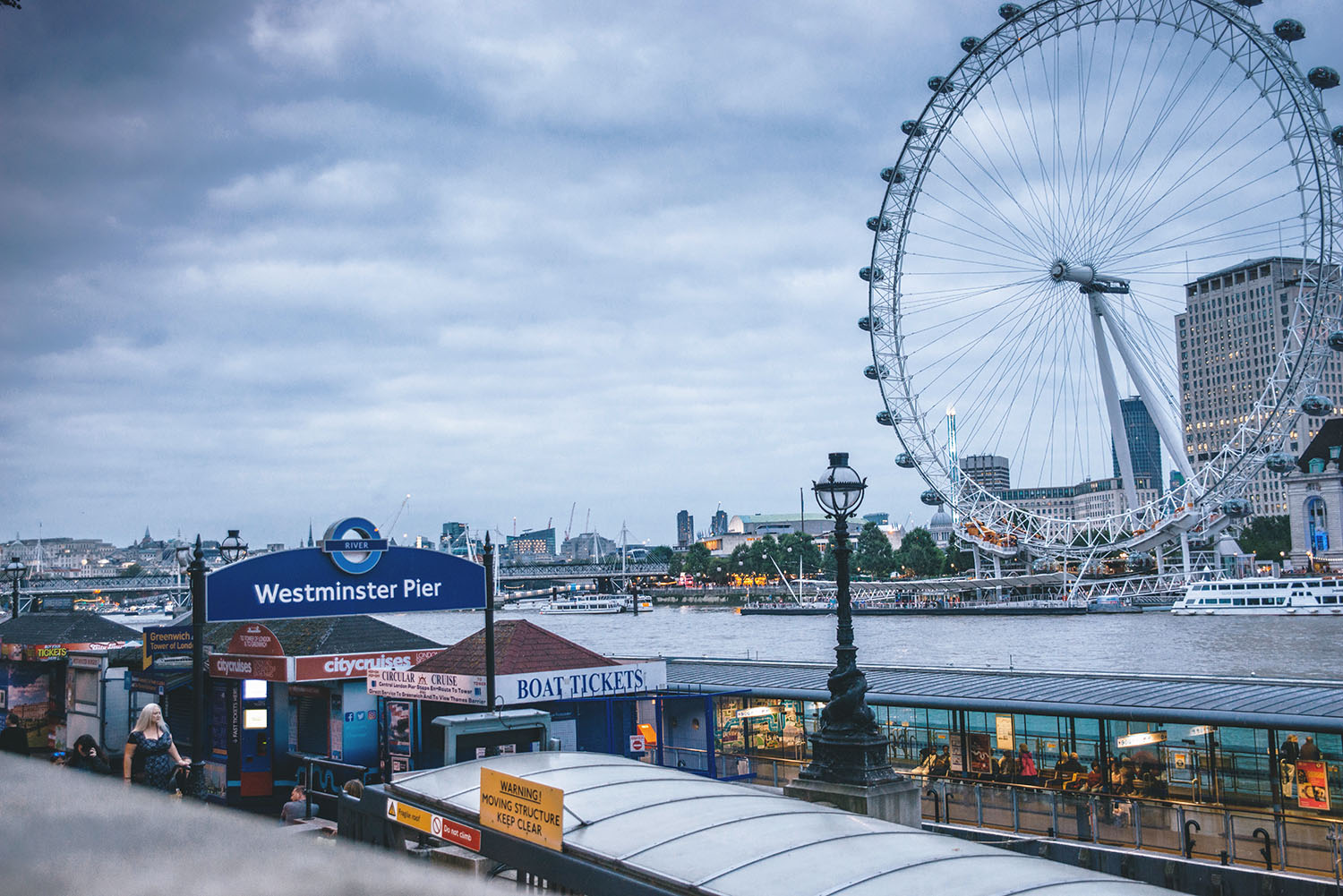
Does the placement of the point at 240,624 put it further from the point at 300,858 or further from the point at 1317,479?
the point at 1317,479

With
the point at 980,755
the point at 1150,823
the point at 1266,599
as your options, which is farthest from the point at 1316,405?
the point at 1150,823

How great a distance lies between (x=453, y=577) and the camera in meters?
15.9

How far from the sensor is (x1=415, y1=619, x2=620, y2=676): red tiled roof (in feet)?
Answer: 72.0

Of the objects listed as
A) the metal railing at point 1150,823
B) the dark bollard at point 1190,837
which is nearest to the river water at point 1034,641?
the metal railing at point 1150,823

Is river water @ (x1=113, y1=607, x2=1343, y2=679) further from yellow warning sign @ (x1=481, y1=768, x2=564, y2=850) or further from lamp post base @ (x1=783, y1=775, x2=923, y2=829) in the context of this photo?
yellow warning sign @ (x1=481, y1=768, x2=564, y2=850)

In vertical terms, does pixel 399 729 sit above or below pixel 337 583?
below

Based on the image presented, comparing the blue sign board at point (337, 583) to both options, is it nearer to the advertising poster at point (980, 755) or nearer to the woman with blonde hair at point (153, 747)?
the woman with blonde hair at point (153, 747)

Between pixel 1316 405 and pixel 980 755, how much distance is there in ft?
224

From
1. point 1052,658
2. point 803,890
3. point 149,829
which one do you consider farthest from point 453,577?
point 1052,658

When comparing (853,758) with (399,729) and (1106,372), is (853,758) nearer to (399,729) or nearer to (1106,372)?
(399,729)

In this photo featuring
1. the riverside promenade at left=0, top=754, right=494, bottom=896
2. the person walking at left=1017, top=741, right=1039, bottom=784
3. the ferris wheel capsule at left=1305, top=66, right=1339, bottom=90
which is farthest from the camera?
the ferris wheel capsule at left=1305, top=66, right=1339, bottom=90

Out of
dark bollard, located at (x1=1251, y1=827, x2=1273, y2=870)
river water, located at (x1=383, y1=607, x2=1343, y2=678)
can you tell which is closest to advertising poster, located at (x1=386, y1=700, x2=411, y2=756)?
dark bollard, located at (x1=1251, y1=827, x2=1273, y2=870)

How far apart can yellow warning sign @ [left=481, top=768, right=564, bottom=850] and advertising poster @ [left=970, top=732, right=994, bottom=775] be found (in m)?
16.8

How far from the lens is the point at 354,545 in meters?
15.0
